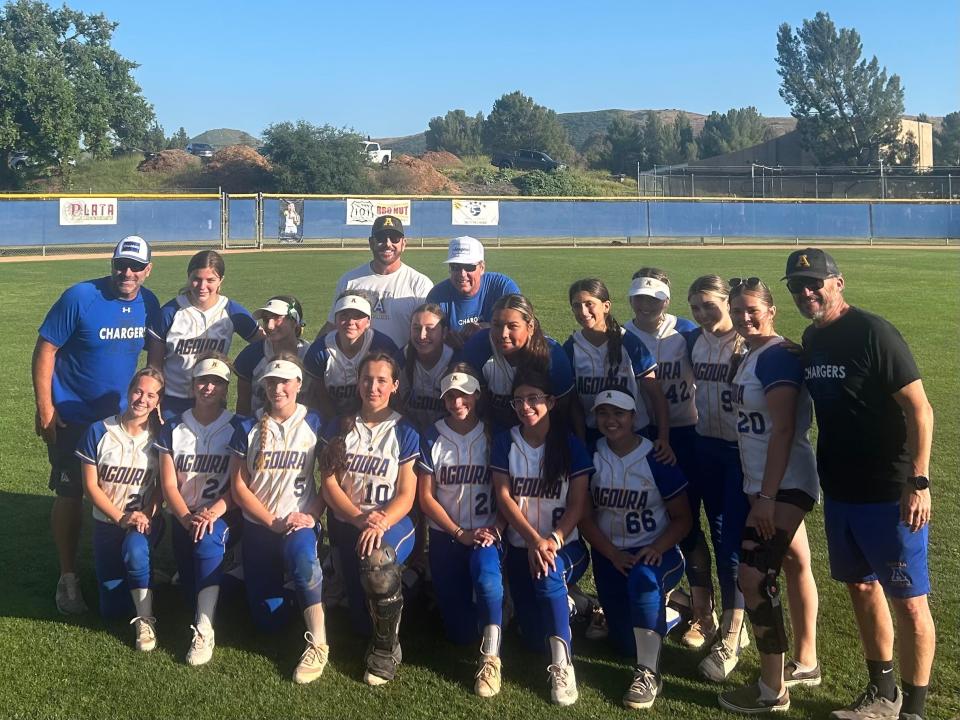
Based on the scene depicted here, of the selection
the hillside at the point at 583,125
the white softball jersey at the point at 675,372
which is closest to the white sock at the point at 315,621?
the white softball jersey at the point at 675,372

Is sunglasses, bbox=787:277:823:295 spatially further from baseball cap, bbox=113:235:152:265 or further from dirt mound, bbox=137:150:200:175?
dirt mound, bbox=137:150:200:175

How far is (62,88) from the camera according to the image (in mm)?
42781

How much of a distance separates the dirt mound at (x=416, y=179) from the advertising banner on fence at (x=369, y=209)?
1964 centimetres

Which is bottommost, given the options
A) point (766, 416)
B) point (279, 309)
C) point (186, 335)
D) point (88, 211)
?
point (766, 416)

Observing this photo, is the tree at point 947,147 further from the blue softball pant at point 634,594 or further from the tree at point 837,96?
the blue softball pant at point 634,594

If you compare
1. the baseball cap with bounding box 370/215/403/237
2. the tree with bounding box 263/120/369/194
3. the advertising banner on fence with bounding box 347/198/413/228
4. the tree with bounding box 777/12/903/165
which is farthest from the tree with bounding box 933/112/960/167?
the baseball cap with bounding box 370/215/403/237

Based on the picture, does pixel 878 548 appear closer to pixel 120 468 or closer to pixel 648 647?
pixel 648 647

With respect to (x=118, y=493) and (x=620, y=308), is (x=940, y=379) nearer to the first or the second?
(x=620, y=308)

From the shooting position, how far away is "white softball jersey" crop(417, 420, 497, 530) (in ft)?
13.1

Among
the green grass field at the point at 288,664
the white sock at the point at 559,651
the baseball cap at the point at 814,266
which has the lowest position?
the green grass field at the point at 288,664

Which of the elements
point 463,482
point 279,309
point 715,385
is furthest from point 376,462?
point 715,385

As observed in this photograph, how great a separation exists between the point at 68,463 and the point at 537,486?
2.53m

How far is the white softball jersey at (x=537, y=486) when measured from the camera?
3877 millimetres

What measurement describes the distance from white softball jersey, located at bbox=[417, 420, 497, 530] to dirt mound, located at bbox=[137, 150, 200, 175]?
49.9 meters
